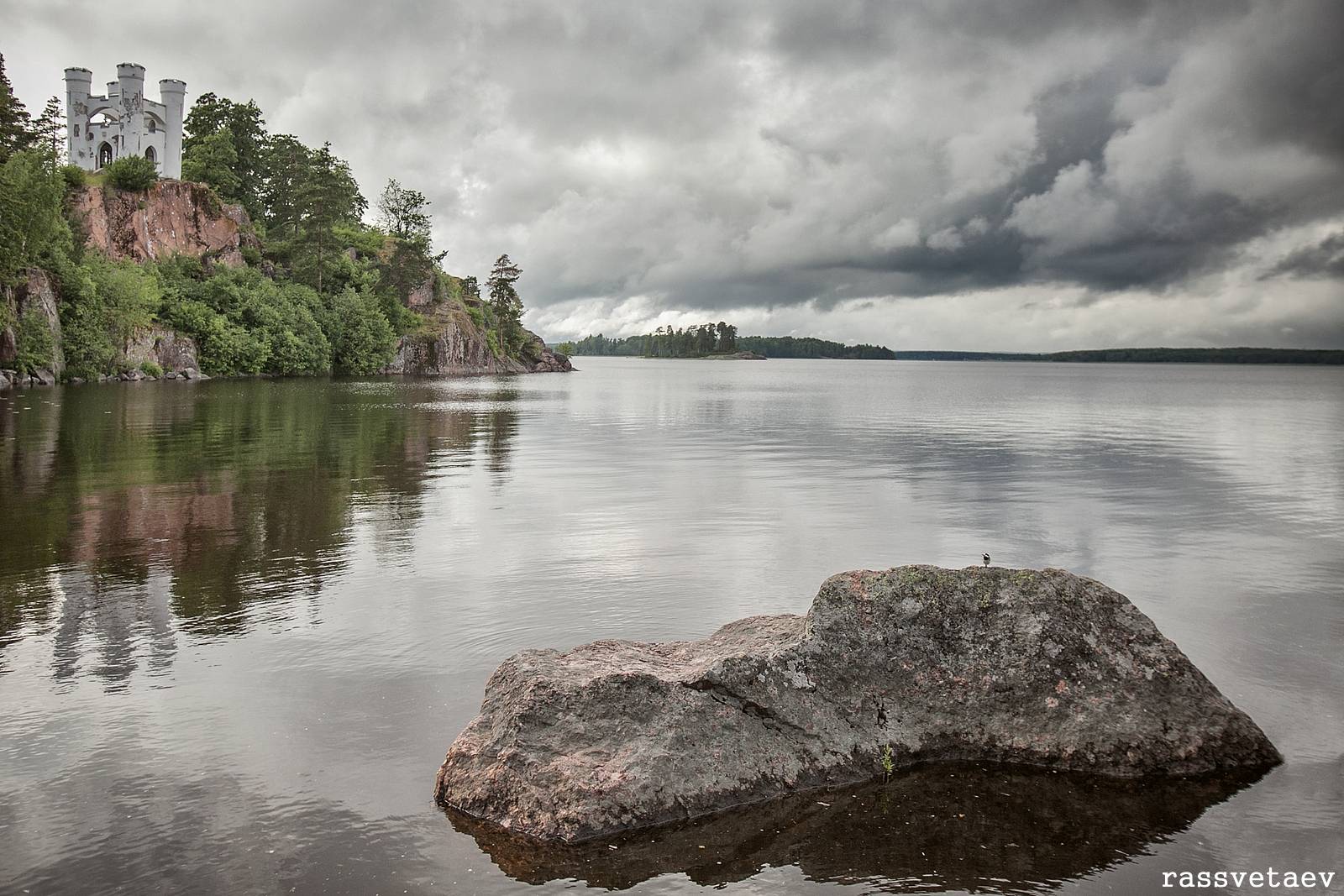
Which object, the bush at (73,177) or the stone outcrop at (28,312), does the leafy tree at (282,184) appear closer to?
the bush at (73,177)

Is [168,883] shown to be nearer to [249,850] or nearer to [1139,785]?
[249,850]

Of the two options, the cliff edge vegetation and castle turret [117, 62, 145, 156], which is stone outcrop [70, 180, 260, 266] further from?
castle turret [117, 62, 145, 156]

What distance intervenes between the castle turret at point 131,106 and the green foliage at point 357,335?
1094 inches

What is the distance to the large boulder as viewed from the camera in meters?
6.26

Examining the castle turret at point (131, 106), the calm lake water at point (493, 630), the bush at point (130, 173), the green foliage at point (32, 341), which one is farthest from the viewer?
the castle turret at point (131, 106)

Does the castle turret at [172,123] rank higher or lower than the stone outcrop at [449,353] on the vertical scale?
higher

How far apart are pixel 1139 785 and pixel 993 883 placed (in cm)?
194

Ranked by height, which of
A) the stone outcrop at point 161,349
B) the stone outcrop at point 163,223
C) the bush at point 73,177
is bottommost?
the stone outcrop at point 161,349

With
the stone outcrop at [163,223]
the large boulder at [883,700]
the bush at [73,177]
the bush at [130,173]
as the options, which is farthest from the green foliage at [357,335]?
the large boulder at [883,700]

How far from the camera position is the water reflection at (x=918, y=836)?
17.6ft

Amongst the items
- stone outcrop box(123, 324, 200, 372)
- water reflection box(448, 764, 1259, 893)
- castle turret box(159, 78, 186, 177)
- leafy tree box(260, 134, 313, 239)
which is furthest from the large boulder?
leafy tree box(260, 134, 313, 239)

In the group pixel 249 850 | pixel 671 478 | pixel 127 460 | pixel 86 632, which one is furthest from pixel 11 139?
pixel 249 850

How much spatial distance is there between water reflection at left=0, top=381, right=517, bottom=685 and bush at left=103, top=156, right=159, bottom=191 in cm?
6367

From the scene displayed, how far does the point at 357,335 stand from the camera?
113562 millimetres
